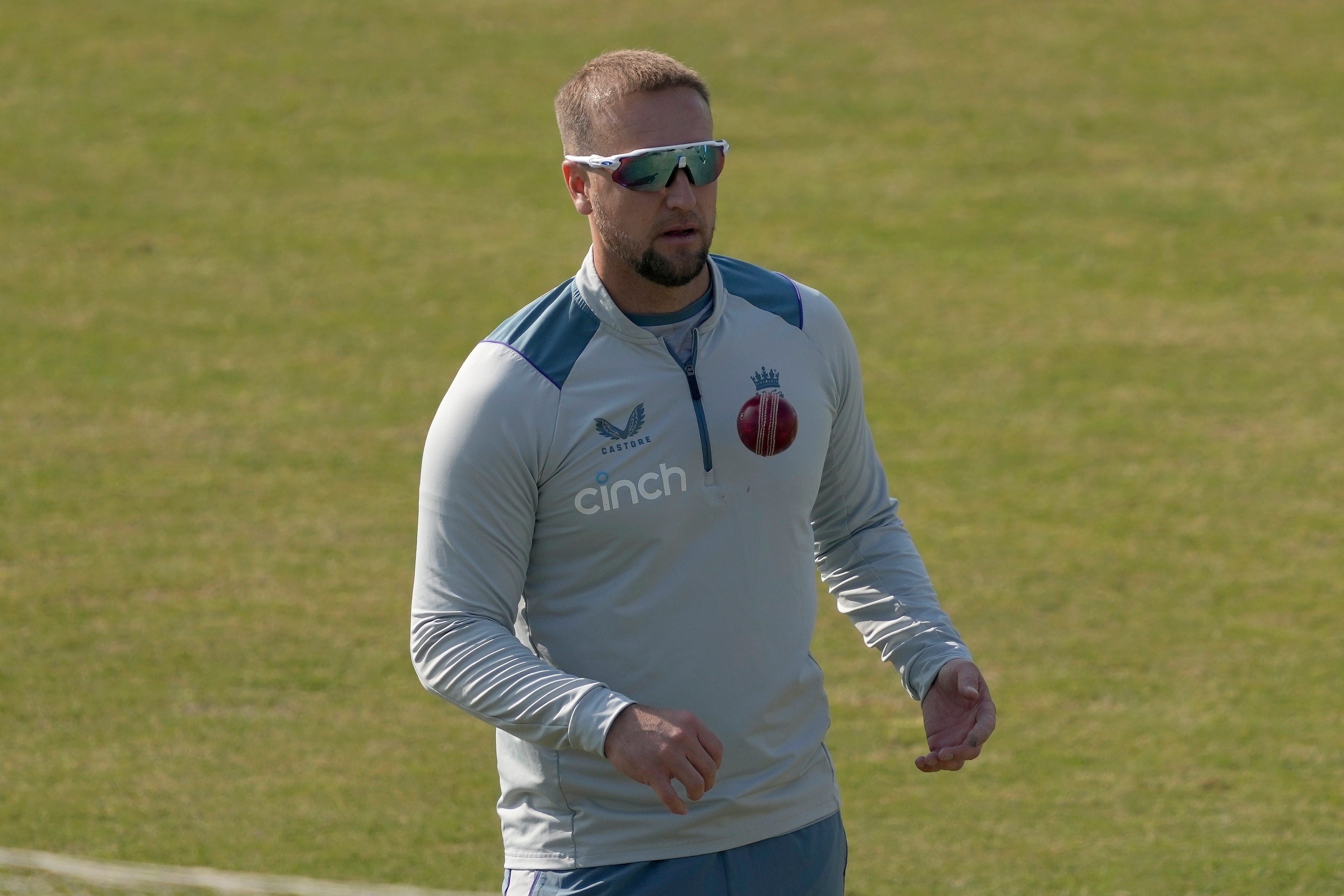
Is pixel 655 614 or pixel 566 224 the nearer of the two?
pixel 655 614

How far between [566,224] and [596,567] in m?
8.17

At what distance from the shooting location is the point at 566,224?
10547 mm

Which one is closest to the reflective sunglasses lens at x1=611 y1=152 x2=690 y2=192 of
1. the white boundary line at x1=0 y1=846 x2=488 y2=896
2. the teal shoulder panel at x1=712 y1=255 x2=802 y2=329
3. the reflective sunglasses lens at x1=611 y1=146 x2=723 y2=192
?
the reflective sunglasses lens at x1=611 y1=146 x2=723 y2=192

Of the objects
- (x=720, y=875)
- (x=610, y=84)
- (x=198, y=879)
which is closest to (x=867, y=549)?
(x=720, y=875)

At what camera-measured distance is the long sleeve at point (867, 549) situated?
2766 millimetres

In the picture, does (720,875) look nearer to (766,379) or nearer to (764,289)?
(766,379)

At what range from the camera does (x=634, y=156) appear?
8.26 ft

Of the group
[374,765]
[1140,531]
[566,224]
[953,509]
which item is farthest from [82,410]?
[1140,531]

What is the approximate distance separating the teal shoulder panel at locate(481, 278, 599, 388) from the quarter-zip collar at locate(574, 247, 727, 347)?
0.04 ft

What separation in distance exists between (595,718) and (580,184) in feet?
2.71

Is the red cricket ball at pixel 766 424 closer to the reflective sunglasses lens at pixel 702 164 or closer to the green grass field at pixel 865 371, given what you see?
the reflective sunglasses lens at pixel 702 164

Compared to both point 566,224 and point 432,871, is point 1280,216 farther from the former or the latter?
point 432,871

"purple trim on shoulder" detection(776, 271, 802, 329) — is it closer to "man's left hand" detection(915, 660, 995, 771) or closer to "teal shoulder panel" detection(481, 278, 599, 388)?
"teal shoulder panel" detection(481, 278, 599, 388)

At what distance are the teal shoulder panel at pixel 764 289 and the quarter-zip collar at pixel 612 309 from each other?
0.20ft
